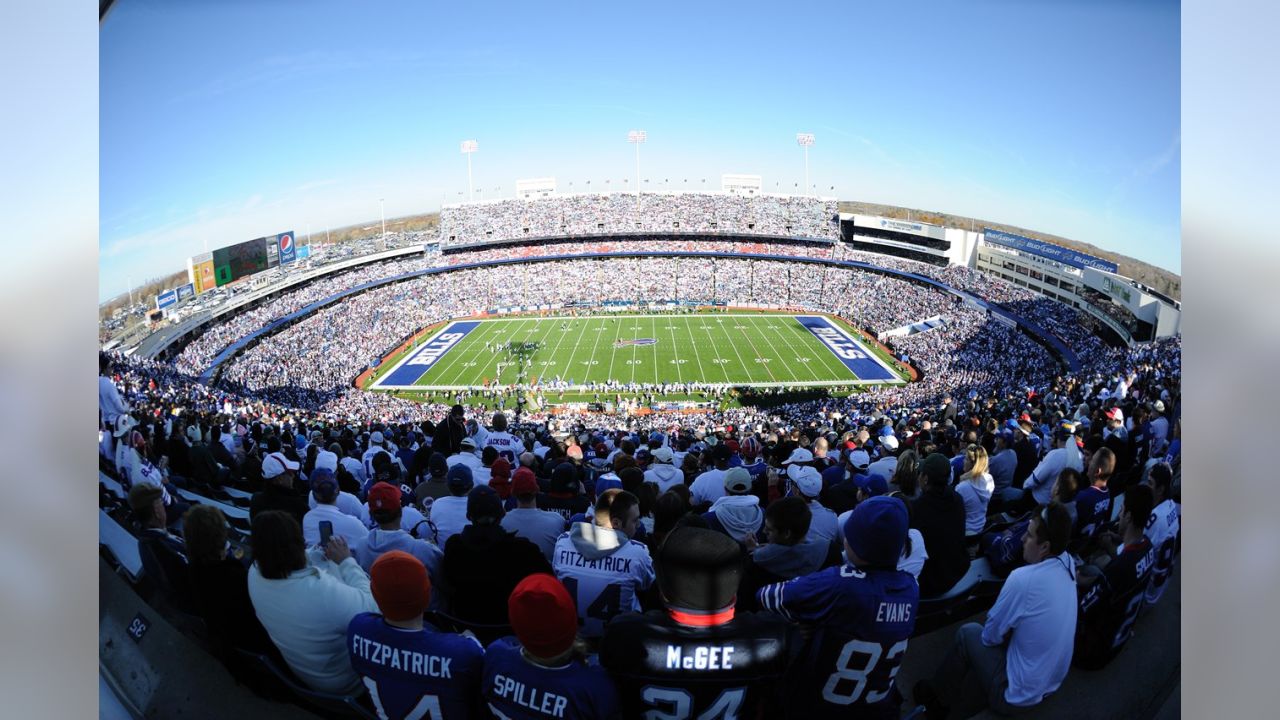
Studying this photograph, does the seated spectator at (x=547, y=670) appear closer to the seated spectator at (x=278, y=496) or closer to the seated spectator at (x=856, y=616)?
the seated spectator at (x=856, y=616)

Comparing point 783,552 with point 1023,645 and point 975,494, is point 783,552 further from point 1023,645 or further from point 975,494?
point 975,494

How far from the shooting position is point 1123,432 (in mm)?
6113

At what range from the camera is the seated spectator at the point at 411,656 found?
6.99 feet

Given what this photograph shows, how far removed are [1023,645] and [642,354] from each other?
30291 mm

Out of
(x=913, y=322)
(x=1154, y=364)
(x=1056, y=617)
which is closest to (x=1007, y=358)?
(x=913, y=322)

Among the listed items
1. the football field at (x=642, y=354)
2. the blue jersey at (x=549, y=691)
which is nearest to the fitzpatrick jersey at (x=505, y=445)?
the blue jersey at (x=549, y=691)

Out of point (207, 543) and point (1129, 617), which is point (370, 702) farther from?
point (1129, 617)

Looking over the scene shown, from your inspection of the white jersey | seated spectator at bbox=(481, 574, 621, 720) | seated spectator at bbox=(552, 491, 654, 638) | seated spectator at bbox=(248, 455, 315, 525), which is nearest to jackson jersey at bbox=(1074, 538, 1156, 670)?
seated spectator at bbox=(552, 491, 654, 638)

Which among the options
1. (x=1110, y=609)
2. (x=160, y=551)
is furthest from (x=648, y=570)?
(x=160, y=551)

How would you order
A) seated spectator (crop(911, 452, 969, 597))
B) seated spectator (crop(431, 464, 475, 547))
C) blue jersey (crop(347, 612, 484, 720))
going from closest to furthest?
1. blue jersey (crop(347, 612, 484, 720))
2. seated spectator (crop(911, 452, 969, 597))
3. seated spectator (crop(431, 464, 475, 547))

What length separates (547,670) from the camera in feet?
6.45

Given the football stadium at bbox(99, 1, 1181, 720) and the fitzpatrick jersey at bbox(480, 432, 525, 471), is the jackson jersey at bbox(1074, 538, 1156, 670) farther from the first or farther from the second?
the fitzpatrick jersey at bbox(480, 432, 525, 471)

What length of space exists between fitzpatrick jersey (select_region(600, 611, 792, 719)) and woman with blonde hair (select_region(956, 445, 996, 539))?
2963mm

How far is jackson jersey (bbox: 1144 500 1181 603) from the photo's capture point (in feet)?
10.4
